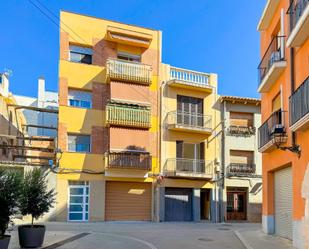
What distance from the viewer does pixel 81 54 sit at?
24797 millimetres

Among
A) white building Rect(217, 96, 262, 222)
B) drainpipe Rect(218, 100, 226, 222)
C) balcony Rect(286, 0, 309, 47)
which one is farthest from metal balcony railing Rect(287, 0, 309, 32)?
drainpipe Rect(218, 100, 226, 222)

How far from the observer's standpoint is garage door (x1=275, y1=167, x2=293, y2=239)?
45.4 ft

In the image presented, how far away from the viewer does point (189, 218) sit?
2591 centimetres

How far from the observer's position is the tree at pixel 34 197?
37.1 feet

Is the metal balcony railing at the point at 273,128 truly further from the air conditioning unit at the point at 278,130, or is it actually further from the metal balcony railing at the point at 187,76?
the metal balcony railing at the point at 187,76

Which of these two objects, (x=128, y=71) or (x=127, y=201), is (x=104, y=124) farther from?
(x=127, y=201)

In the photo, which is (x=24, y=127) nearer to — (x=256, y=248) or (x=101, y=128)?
(x=101, y=128)

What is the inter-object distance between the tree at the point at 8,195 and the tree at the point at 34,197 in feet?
2.91

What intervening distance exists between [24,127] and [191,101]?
581 inches

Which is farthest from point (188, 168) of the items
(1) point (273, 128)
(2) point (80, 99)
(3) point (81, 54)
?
(1) point (273, 128)

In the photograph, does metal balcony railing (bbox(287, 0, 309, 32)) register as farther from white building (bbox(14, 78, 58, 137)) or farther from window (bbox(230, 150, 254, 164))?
white building (bbox(14, 78, 58, 137))

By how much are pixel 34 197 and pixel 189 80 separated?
56.2ft

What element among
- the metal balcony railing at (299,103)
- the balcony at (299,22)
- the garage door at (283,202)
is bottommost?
the garage door at (283,202)

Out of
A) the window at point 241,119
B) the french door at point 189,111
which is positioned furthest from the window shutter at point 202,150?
the window at point 241,119
